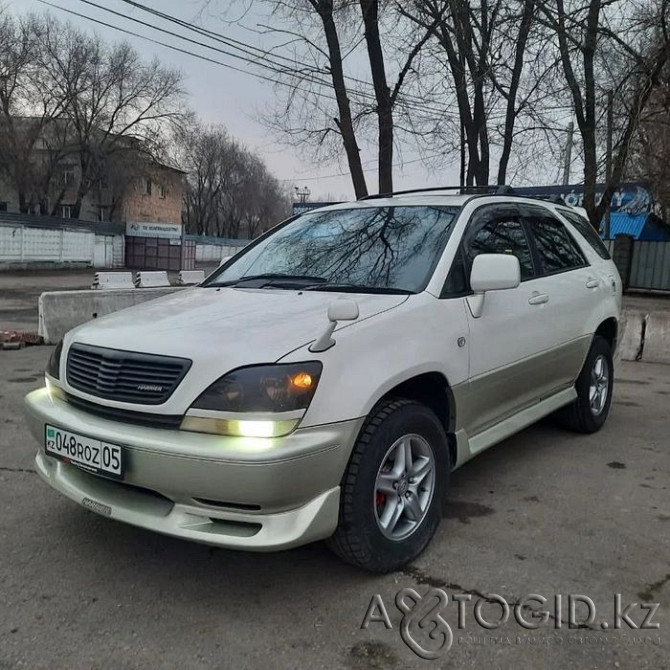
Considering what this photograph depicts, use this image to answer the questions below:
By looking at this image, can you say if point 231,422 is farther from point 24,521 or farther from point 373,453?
point 24,521

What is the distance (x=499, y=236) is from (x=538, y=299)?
466 mm

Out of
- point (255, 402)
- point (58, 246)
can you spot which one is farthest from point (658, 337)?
point (58, 246)

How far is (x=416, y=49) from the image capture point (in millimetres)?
13023

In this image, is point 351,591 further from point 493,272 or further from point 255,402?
point 493,272

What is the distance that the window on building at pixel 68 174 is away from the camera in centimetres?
4004

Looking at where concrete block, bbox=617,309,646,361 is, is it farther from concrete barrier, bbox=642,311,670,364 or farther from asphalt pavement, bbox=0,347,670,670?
asphalt pavement, bbox=0,347,670,670

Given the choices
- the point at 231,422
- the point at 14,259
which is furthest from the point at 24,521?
Result: the point at 14,259

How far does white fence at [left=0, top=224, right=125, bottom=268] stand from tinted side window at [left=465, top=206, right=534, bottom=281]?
88.5 feet

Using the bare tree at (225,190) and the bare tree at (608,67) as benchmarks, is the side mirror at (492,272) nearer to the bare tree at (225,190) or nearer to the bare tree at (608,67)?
the bare tree at (608,67)

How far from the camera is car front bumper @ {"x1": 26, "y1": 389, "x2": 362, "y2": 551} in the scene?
237cm

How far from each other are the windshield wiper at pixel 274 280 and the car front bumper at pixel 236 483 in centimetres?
112

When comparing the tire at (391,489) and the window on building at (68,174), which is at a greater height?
the window on building at (68,174)

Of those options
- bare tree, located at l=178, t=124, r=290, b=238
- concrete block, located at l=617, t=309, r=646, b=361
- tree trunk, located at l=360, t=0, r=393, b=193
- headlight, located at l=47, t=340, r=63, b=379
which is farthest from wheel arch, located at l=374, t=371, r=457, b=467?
bare tree, located at l=178, t=124, r=290, b=238

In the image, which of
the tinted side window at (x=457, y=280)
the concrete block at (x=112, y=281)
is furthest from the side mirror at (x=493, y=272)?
the concrete block at (x=112, y=281)
